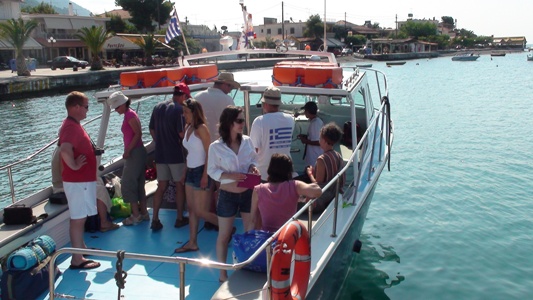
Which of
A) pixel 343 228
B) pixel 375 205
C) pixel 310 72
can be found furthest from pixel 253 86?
pixel 375 205

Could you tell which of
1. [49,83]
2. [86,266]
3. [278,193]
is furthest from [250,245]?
[49,83]

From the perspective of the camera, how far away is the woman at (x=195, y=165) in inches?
194

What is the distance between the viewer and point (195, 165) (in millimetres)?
5035

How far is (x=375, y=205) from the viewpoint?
11391 millimetres

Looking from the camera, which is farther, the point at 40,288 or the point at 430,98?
the point at 430,98

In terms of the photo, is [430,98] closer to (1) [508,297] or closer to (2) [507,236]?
(2) [507,236]

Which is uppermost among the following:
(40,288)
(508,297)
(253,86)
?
(253,86)

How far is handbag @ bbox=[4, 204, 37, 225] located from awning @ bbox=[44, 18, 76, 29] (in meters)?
55.7

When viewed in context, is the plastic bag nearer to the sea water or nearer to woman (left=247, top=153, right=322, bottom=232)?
woman (left=247, top=153, right=322, bottom=232)

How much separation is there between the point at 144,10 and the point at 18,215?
214 ft

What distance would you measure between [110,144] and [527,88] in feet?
105

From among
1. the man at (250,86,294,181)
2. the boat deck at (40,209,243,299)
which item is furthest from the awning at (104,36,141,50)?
the man at (250,86,294,181)

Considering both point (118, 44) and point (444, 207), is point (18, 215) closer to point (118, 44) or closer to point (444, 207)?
point (444, 207)

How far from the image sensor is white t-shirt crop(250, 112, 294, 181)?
532 cm
